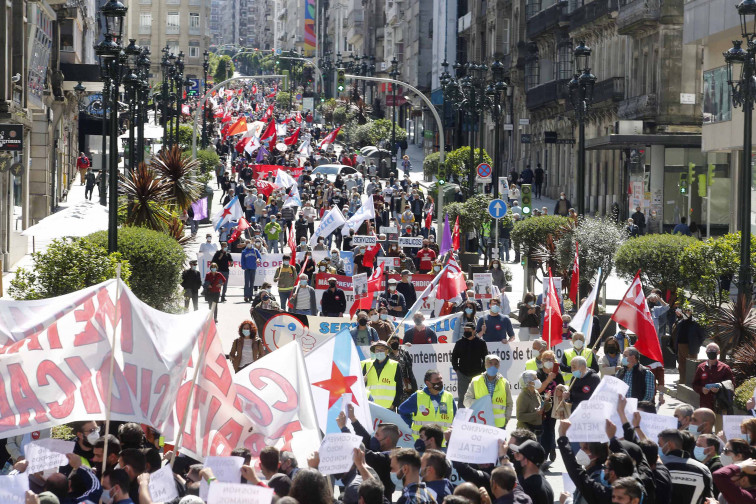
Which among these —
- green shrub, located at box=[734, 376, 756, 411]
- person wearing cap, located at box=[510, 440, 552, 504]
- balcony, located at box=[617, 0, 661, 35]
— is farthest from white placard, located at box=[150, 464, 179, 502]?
balcony, located at box=[617, 0, 661, 35]

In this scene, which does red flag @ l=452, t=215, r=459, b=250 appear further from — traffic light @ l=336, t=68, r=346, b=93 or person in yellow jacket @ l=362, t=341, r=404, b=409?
person in yellow jacket @ l=362, t=341, r=404, b=409

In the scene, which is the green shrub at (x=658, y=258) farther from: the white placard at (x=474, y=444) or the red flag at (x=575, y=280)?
the white placard at (x=474, y=444)

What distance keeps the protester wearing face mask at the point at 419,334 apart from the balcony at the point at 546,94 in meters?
43.2

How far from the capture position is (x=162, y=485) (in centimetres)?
866

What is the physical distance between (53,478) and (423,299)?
41.0 feet

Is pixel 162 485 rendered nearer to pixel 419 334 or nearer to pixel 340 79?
pixel 419 334

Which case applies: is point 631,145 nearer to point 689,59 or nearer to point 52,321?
point 689,59

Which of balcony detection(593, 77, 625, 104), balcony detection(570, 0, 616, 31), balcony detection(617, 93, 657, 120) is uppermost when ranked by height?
balcony detection(570, 0, 616, 31)

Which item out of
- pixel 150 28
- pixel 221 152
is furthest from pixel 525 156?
pixel 150 28

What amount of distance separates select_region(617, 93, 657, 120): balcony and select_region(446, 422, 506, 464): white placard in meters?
40.0

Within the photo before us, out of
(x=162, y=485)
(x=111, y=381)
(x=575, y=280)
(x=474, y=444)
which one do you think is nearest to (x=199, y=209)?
(x=575, y=280)

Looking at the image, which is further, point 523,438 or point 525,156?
point 525,156

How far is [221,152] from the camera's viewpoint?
7756 cm

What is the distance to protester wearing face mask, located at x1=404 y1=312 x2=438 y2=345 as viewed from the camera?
17391mm
